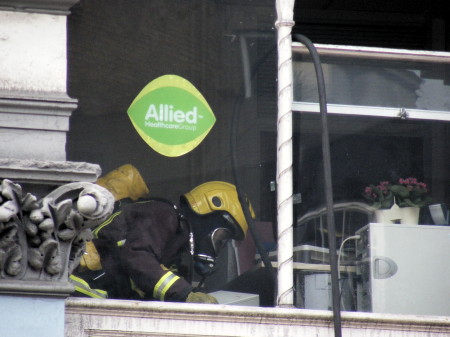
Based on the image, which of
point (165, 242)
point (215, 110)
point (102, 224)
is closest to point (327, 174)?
point (215, 110)

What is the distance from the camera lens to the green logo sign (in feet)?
29.1

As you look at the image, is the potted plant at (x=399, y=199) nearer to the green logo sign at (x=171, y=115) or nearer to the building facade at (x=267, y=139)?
the building facade at (x=267, y=139)

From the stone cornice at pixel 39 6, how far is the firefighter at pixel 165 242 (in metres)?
1.28

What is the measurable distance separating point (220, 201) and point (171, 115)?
0.62 m

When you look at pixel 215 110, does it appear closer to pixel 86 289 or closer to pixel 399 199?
pixel 399 199

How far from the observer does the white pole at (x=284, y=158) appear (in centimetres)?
880

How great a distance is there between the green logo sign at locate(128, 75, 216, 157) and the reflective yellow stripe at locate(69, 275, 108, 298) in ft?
3.15

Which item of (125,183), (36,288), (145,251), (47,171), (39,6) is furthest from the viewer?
(125,183)

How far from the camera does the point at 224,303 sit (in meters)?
8.61

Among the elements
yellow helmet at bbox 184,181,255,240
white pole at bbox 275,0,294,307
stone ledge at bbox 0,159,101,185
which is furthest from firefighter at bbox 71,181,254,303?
stone ledge at bbox 0,159,101,185

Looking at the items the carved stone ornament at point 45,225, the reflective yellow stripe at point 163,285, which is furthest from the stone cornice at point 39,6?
the reflective yellow stripe at point 163,285

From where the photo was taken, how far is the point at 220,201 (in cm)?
894

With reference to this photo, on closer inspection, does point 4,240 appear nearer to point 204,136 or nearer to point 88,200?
point 88,200

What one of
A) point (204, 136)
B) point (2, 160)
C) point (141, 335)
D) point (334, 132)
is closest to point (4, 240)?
point (2, 160)
